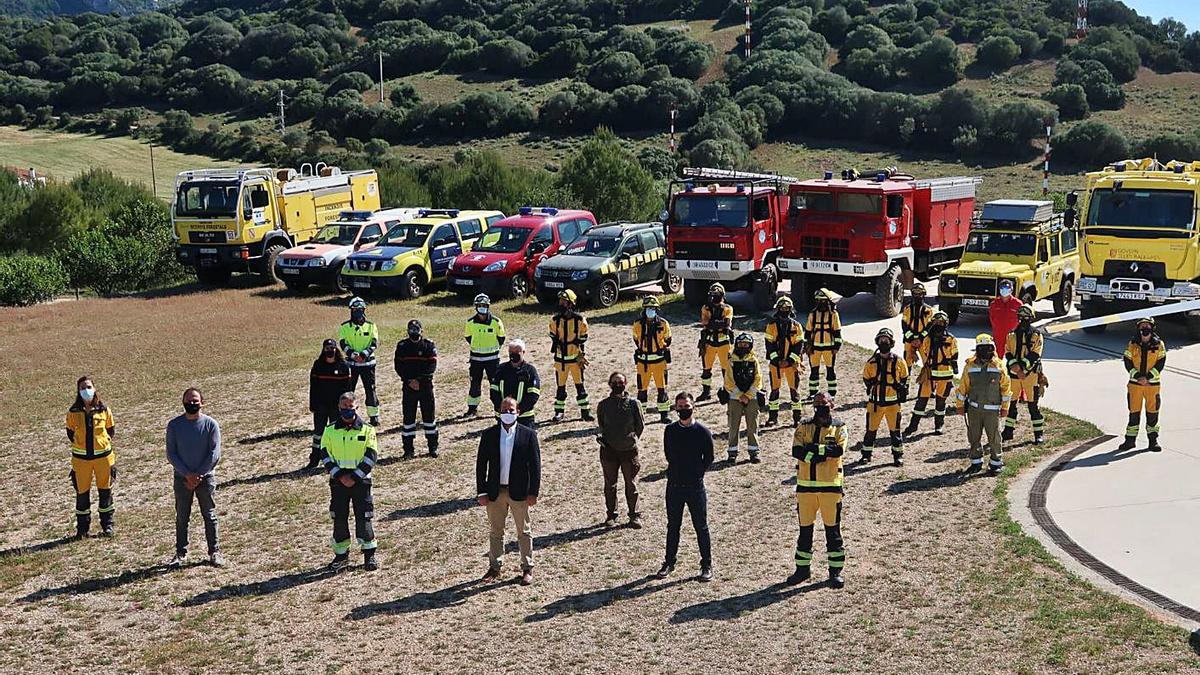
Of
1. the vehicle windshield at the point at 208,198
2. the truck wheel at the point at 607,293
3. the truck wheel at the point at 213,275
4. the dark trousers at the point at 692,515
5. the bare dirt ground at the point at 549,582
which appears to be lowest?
the bare dirt ground at the point at 549,582

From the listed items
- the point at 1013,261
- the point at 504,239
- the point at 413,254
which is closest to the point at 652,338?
the point at 1013,261

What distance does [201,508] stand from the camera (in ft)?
37.9

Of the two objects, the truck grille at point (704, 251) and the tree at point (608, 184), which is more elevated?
the tree at point (608, 184)

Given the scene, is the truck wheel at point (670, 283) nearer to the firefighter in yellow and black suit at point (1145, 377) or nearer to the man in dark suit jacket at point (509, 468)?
the firefighter in yellow and black suit at point (1145, 377)

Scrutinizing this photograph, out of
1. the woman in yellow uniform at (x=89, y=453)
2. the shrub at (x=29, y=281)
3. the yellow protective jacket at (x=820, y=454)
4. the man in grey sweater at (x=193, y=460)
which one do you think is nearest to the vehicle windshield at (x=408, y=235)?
the shrub at (x=29, y=281)

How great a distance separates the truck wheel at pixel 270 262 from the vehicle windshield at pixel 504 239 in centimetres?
550

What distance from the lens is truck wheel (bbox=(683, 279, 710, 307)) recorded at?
2498 centimetres

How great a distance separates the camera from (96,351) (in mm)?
22719

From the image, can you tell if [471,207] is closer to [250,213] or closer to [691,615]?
[250,213]

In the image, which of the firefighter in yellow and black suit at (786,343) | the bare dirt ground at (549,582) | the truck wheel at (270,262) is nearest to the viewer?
the bare dirt ground at (549,582)

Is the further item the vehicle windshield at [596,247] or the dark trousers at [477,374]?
the vehicle windshield at [596,247]

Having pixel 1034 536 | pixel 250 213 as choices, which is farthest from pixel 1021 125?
pixel 1034 536

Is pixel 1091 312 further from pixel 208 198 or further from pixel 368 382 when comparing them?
pixel 208 198

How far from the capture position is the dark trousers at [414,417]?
48.8ft
